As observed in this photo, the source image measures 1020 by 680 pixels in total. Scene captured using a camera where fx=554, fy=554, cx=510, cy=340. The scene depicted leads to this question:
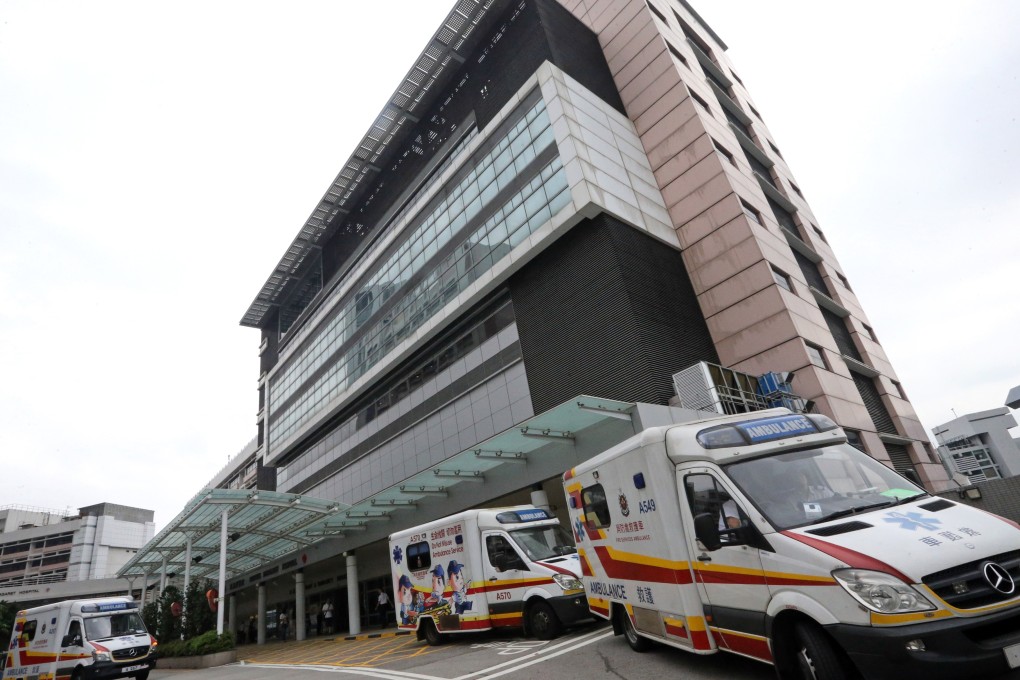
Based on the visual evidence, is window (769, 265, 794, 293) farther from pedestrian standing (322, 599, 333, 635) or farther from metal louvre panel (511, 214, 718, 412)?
pedestrian standing (322, 599, 333, 635)

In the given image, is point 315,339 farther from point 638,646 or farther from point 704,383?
point 638,646

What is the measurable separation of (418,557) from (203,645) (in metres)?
11.4

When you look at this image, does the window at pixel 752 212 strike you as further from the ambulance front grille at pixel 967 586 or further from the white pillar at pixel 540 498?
the ambulance front grille at pixel 967 586

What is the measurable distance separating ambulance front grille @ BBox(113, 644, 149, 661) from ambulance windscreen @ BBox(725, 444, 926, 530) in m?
18.6

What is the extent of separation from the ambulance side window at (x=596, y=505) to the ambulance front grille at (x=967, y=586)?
427 centimetres

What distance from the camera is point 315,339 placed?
42.6m

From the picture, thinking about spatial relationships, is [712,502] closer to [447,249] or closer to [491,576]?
[491,576]

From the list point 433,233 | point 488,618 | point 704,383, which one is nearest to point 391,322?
point 433,233

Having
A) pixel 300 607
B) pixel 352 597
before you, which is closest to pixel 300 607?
pixel 300 607

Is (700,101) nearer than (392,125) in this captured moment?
Yes

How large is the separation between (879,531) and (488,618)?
888 centimetres

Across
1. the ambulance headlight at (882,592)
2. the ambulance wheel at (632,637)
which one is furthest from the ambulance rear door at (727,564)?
the ambulance wheel at (632,637)

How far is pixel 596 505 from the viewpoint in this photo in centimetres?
846

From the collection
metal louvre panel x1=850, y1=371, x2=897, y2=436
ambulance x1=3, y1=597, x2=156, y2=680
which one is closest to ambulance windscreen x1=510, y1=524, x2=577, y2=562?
ambulance x1=3, y1=597, x2=156, y2=680
